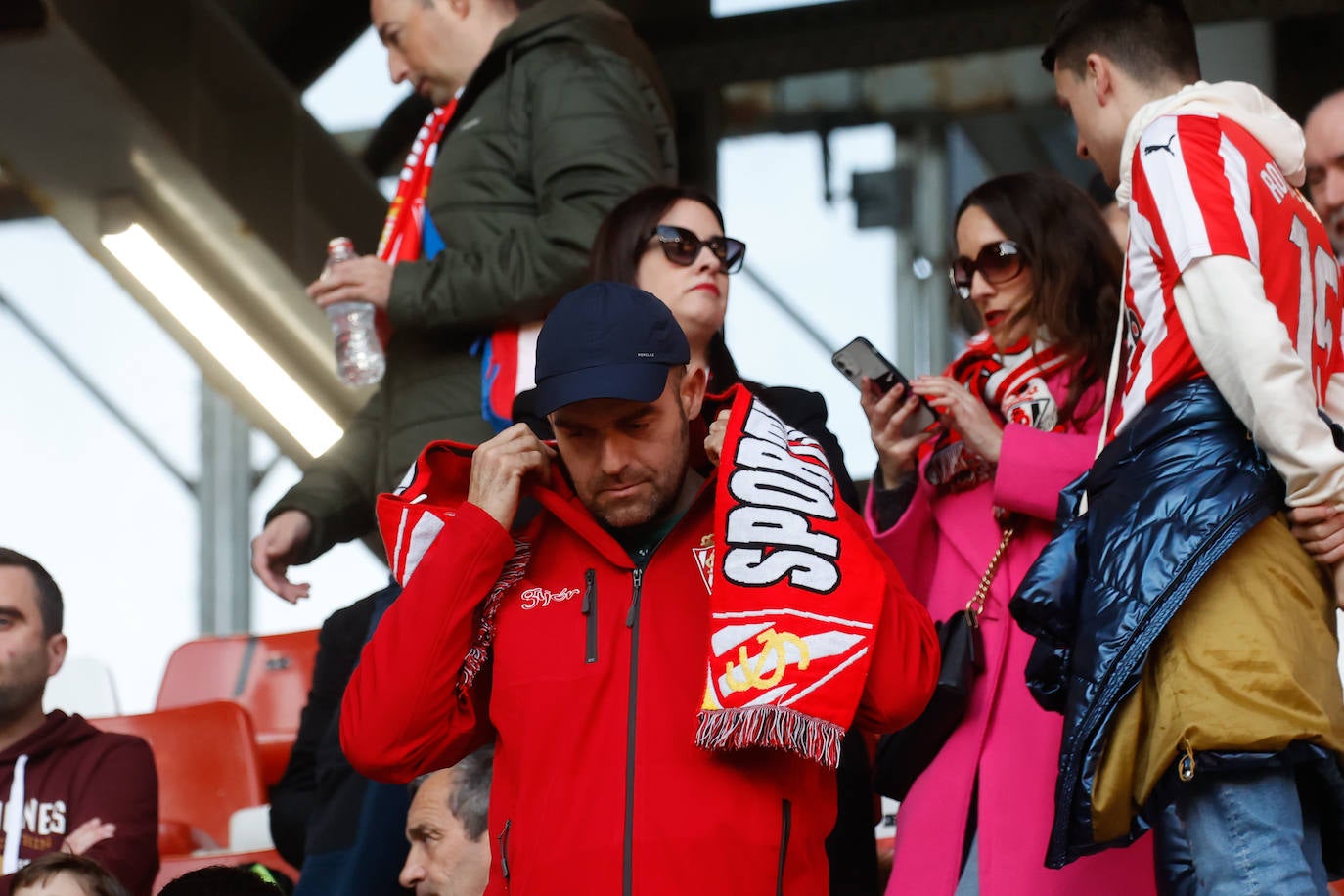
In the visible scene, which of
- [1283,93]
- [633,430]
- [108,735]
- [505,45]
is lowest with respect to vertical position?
[108,735]

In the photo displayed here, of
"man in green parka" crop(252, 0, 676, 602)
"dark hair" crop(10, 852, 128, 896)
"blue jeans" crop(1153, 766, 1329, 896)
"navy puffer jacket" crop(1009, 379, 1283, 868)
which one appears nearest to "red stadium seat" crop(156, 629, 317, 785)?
"man in green parka" crop(252, 0, 676, 602)

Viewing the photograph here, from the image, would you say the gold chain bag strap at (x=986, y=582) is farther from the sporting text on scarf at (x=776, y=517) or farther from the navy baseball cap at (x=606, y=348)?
the navy baseball cap at (x=606, y=348)

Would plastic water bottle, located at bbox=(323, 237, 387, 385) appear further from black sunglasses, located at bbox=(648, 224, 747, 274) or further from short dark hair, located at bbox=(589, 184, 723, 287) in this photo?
black sunglasses, located at bbox=(648, 224, 747, 274)

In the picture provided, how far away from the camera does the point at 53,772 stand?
385cm

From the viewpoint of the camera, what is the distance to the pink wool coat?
9.49ft

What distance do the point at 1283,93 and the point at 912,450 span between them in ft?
16.1

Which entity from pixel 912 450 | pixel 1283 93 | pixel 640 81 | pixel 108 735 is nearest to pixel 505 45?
pixel 640 81

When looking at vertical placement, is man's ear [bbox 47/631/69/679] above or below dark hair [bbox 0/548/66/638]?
below

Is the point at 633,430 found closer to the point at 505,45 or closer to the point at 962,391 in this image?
the point at 962,391

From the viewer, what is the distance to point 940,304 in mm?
8969

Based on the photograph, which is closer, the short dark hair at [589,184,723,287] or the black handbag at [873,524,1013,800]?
the black handbag at [873,524,1013,800]

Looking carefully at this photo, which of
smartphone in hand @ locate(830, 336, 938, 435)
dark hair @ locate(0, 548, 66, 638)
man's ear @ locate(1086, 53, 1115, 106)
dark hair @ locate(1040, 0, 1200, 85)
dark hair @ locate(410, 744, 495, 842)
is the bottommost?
dark hair @ locate(410, 744, 495, 842)

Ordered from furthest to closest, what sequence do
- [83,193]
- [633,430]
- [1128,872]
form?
[83,193] < [1128,872] < [633,430]

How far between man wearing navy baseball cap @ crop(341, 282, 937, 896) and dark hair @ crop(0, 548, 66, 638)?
161 cm
